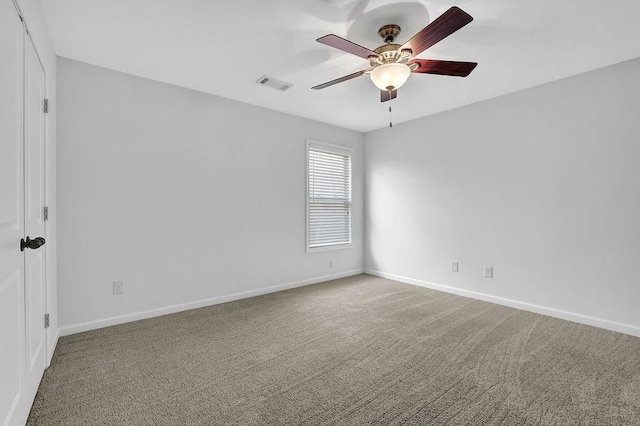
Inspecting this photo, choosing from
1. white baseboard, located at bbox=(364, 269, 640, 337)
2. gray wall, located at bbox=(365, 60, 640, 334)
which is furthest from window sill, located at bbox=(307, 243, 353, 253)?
white baseboard, located at bbox=(364, 269, 640, 337)

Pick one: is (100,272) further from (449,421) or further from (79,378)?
(449,421)

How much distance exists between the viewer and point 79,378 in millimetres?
2016

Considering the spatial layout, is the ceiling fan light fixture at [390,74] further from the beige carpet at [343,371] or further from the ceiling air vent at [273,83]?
the beige carpet at [343,371]

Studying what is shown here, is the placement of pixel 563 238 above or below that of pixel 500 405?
above

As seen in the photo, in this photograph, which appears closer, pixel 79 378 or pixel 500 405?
pixel 500 405

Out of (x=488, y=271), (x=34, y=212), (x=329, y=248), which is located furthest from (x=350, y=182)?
(x=34, y=212)

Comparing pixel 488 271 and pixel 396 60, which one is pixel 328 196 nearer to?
pixel 488 271

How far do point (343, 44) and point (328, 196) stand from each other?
2879mm

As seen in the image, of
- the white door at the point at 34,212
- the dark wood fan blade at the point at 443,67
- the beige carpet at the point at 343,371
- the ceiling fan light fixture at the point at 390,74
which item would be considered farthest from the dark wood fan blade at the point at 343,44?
the beige carpet at the point at 343,371

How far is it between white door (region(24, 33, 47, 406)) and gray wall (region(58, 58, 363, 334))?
0.72m

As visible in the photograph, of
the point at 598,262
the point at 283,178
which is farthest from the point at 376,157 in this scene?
the point at 598,262

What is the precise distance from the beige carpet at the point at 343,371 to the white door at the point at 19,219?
0.35 meters

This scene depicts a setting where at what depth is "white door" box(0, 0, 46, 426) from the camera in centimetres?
130

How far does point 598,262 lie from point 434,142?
7.38 ft
